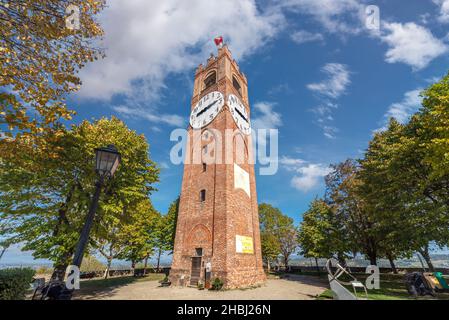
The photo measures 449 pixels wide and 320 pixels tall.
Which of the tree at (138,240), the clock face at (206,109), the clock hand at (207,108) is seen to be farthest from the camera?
the tree at (138,240)

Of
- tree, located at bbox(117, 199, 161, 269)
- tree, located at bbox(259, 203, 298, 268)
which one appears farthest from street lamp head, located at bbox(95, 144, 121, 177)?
tree, located at bbox(259, 203, 298, 268)

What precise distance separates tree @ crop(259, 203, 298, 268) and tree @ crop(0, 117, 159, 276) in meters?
28.4

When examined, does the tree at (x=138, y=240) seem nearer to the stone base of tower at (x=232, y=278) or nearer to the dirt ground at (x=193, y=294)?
the stone base of tower at (x=232, y=278)

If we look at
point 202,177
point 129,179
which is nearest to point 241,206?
point 202,177

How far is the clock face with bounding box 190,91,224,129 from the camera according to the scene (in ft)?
70.5

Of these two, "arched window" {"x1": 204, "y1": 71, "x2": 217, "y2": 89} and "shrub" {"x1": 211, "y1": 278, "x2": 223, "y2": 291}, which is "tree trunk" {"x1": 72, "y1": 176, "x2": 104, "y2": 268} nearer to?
"shrub" {"x1": 211, "y1": 278, "x2": 223, "y2": 291}

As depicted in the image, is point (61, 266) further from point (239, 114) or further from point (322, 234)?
point (322, 234)

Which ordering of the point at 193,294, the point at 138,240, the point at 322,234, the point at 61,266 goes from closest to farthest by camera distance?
the point at 61,266 < the point at 193,294 < the point at 322,234 < the point at 138,240

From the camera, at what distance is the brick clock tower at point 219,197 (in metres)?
15.6

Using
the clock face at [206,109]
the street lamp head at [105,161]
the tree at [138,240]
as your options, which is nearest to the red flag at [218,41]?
the clock face at [206,109]

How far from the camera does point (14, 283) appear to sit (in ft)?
22.0

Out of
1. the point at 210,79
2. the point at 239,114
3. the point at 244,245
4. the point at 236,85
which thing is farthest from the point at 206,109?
the point at 244,245

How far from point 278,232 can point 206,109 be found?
90.1 feet
